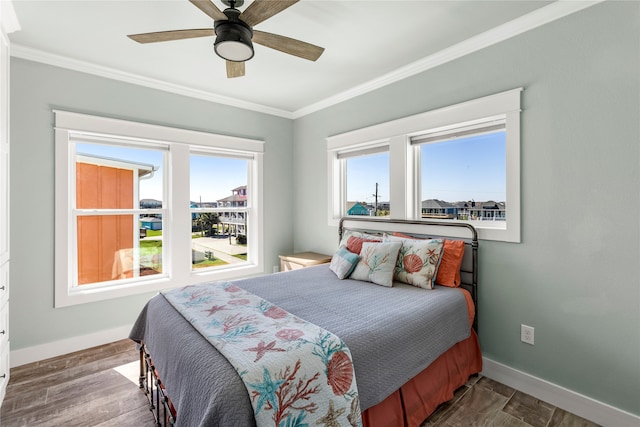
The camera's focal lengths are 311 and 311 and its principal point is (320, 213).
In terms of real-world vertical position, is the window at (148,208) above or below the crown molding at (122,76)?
below

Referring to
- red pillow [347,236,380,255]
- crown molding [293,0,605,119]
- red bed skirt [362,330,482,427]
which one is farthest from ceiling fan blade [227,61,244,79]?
red bed skirt [362,330,482,427]

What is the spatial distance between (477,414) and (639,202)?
162 cm

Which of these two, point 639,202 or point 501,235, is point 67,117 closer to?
point 501,235

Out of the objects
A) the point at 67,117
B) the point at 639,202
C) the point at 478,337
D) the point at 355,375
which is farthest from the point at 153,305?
the point at 639,202

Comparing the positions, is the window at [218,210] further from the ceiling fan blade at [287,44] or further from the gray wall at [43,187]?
the ceiling fan blade at [287,44]

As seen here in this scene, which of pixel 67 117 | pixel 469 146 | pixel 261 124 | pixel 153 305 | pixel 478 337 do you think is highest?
pixel 261 124

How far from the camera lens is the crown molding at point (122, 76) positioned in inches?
104

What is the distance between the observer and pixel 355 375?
1467 millimetres

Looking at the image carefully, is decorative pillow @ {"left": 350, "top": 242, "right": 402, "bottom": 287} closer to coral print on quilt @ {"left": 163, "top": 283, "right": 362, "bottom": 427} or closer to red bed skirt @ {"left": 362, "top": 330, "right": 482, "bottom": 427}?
red bed skirt @ {"left": 362, "top": 330, "right": 482, "bottom": 427}

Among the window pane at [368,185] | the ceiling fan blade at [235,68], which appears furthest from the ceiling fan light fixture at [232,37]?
the window pane at [368,185]

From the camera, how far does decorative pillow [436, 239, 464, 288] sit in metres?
2.44

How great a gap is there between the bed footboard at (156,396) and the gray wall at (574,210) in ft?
7.53

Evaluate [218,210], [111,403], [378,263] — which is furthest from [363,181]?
[111,403]

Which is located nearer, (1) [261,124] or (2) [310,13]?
(2) [310,13]
